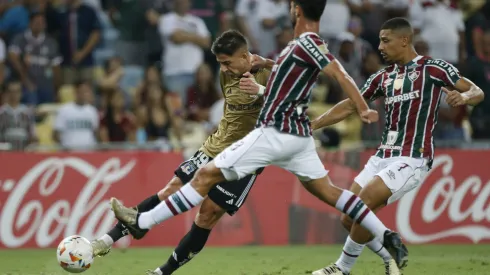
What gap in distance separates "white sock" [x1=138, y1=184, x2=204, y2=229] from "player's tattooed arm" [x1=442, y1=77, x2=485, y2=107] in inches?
100

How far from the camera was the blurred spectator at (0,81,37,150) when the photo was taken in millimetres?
14156

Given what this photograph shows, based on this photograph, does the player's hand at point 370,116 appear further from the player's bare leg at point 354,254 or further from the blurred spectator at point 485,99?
the blurred spectator at point 485,99

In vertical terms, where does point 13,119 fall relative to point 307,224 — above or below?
above

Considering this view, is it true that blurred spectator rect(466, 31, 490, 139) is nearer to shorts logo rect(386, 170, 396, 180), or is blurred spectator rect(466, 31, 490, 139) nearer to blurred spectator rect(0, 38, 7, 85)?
shorts logo rect(386, 170, 396, 180)

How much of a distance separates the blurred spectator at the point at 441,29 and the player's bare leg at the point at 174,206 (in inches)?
386

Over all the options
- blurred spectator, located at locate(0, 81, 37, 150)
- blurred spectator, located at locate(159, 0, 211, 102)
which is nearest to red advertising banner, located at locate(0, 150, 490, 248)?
blurred spectator, located at locate(0, 81, 37, 150)

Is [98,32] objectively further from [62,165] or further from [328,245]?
[328,245]

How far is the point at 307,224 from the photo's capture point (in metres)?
14.2

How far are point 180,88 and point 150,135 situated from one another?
138 centimetres

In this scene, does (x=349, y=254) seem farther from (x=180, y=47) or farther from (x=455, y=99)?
(x=180, y=47)

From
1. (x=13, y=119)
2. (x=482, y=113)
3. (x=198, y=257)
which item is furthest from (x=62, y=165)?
(x=482, y=113)

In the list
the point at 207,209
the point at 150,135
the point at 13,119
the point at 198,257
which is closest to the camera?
the point at 207,209

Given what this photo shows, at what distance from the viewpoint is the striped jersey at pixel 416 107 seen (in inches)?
354

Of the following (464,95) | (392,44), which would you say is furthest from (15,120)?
(464,95)
